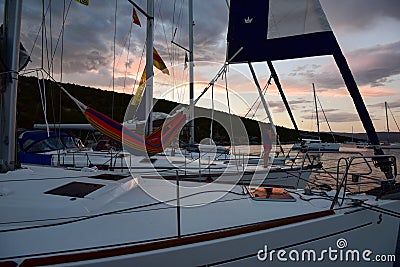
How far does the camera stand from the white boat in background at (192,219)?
2676 millimetres

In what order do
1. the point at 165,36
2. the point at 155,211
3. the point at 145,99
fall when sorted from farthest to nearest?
the point at 165,36 → the point at 145,99 → the point at 155,211

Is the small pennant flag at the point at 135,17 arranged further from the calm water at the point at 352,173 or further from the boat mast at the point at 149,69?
the calm water at the point at 352,173

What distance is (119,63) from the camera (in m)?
12.1

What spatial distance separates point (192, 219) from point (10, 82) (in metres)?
3.41

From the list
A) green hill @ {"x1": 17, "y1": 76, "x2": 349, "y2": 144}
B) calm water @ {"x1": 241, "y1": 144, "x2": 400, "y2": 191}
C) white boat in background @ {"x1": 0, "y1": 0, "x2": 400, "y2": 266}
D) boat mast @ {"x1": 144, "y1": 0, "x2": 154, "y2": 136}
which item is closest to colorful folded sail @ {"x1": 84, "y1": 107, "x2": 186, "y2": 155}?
green hill @ {"x1": 17, "y1": 76, "x2": 349, "y2": 144}

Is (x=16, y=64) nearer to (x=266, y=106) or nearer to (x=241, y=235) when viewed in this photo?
(x=241, y=235)

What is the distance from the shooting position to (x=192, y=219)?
3.40 metres

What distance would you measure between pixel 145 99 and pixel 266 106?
3.73 metres

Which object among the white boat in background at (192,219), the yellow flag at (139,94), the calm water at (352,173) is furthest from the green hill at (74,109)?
the white boat in background at (192,219)

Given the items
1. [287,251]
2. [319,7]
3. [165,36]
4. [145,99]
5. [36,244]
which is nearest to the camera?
[36,244]

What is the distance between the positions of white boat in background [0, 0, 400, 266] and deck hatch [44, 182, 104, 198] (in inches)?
0.5

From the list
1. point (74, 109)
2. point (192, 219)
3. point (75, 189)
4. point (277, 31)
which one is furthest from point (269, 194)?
point (74, 109)

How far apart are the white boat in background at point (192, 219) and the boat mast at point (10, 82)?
0.02 m

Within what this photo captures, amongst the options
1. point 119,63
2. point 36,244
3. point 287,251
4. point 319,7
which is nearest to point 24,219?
point 36,244
